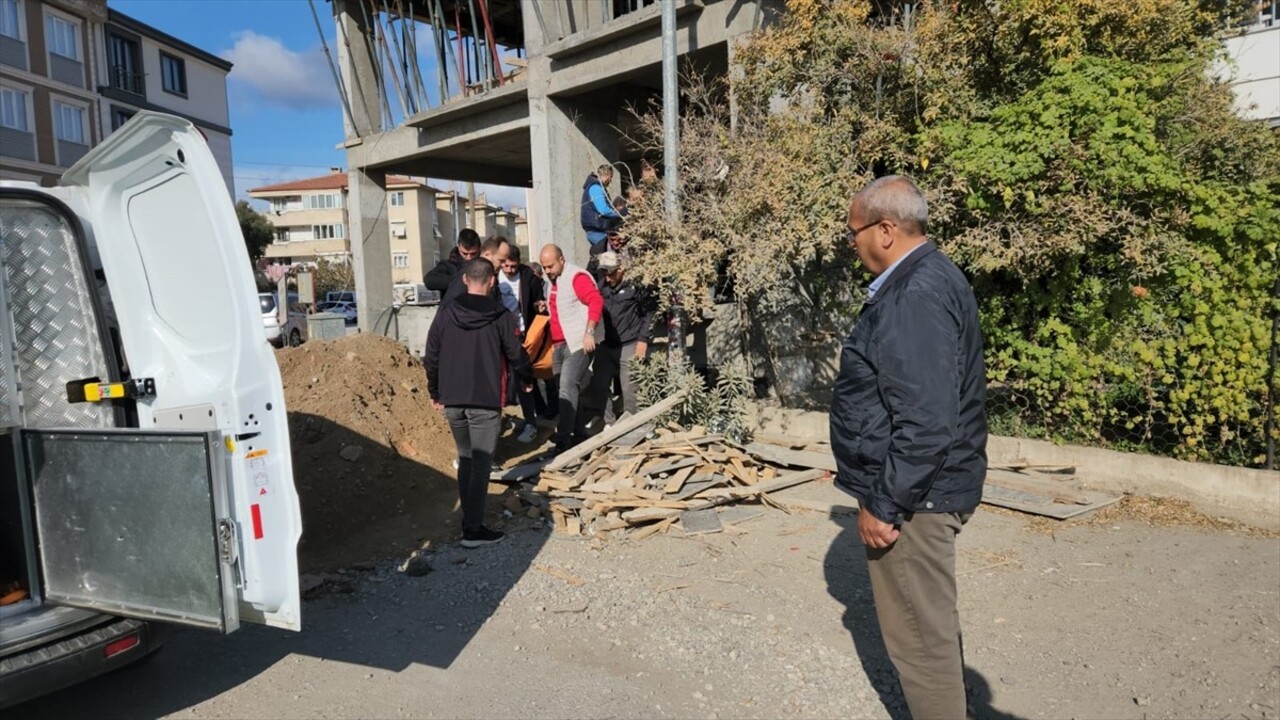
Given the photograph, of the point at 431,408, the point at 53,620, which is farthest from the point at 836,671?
the point at 431,408

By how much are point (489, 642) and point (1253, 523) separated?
505cm

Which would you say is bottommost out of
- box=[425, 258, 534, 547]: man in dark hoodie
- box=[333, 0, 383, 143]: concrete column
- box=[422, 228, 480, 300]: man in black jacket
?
box=[425, 258, 534, 547]: man in dark hoodie

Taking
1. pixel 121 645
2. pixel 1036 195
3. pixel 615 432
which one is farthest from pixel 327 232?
pixel 121 645

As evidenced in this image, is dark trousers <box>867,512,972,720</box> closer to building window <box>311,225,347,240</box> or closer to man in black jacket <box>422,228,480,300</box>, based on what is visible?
man in black jacket <box>422,228,480,300</box>

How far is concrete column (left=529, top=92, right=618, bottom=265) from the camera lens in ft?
40.0

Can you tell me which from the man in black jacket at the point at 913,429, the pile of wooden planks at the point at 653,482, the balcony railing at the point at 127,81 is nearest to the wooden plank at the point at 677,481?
the pile of wooden planks at the point at 653,482

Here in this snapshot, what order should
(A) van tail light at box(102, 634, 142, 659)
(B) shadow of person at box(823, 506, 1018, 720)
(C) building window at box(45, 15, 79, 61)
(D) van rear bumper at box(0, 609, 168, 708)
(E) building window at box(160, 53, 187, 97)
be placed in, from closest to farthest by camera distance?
(D) van rear bumper at box(0, 609, 168, 708)
(A) van tail light at box(102, 634, 142, 659)
(B) shadow of person at box(823, 506, 1018, 720)
(C) building window at box(45, 15, 79, 61)
(E) building window at box(160, 53, 187, 97)

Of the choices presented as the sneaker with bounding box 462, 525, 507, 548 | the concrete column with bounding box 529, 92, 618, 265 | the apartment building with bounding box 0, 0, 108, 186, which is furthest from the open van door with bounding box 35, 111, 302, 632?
the apartment building with bounding box 0, 0, 108, 186

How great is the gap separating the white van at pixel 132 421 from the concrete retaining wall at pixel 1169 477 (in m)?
5.59

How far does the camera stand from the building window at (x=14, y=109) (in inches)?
1410

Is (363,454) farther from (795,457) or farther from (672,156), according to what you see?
(672,156)

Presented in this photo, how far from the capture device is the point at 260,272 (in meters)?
35.5

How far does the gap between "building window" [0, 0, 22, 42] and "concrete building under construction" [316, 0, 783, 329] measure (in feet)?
93.7

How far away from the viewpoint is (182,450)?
3.16m
